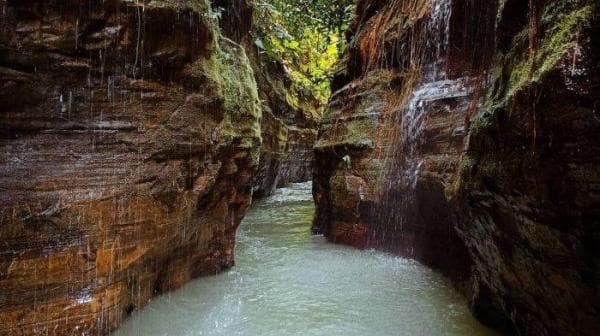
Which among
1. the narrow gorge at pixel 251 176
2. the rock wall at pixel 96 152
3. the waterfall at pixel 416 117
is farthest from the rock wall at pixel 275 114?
the waterfall at pixel 416 117

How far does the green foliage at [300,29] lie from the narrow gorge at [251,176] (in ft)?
11.3

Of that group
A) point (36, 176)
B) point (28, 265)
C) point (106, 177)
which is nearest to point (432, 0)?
point (106, 177)

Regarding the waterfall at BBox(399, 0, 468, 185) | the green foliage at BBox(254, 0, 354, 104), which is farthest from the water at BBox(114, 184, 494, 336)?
the green foliage at BBox(254, 0, 354, 104)

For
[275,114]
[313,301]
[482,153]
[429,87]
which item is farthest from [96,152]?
[275,114]

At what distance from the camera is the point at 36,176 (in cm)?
360

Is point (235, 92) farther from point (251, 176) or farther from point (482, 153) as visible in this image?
point (482, 153)

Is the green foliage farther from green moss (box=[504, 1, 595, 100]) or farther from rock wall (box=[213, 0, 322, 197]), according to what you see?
green moss (box=[504, 1, 595, 100])

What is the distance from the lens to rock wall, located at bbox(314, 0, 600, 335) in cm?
248

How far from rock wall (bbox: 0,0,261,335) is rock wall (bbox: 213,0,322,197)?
3.02 m

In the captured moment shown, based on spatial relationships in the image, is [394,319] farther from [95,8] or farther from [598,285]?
[95,8]

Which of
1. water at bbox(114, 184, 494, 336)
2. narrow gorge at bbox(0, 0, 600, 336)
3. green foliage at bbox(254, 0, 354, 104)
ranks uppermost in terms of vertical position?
green foliage at bbox(254, 0, 354, 104)

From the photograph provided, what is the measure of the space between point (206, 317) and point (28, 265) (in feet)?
6.21

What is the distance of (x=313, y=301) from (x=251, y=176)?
8.06ft

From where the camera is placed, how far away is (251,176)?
678cm
